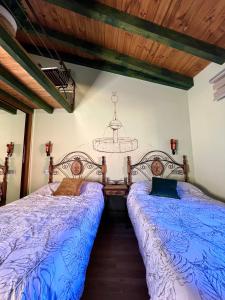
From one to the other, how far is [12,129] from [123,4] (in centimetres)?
282

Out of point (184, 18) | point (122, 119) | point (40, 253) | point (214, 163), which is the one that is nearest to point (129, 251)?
point (40, 253)

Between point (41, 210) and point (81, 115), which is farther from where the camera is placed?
point (81, 115)

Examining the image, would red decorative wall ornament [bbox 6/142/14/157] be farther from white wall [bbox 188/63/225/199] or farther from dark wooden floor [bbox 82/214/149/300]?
white wall [bbox 188/63/225/199]

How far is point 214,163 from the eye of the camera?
2.77 metres

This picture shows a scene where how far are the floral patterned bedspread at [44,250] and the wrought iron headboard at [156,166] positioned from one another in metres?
1.50

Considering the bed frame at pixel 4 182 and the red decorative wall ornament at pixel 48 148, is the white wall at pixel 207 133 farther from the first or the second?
the bed frame at pixel 4 182

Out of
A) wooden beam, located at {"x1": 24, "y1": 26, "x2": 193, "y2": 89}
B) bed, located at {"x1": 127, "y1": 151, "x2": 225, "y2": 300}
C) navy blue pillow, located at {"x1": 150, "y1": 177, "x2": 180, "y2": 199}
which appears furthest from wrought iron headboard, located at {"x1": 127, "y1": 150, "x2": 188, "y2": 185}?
wooden beam, located at {"x1": 24, "y1": 26, "x2": 193, "y2": 89}

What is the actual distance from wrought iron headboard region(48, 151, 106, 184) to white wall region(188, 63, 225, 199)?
5.89ft

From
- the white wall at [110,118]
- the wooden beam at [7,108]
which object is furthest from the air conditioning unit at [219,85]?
the wooden beam at [7,108]

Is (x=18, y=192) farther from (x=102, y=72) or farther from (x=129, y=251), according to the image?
(x=102, y=72)

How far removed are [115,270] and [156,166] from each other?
199cm

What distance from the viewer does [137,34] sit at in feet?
7.20

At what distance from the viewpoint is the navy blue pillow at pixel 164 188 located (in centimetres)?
264

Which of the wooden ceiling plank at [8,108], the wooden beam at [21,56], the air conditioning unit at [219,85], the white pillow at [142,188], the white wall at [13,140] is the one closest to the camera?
the wooden beam at [21,56]
